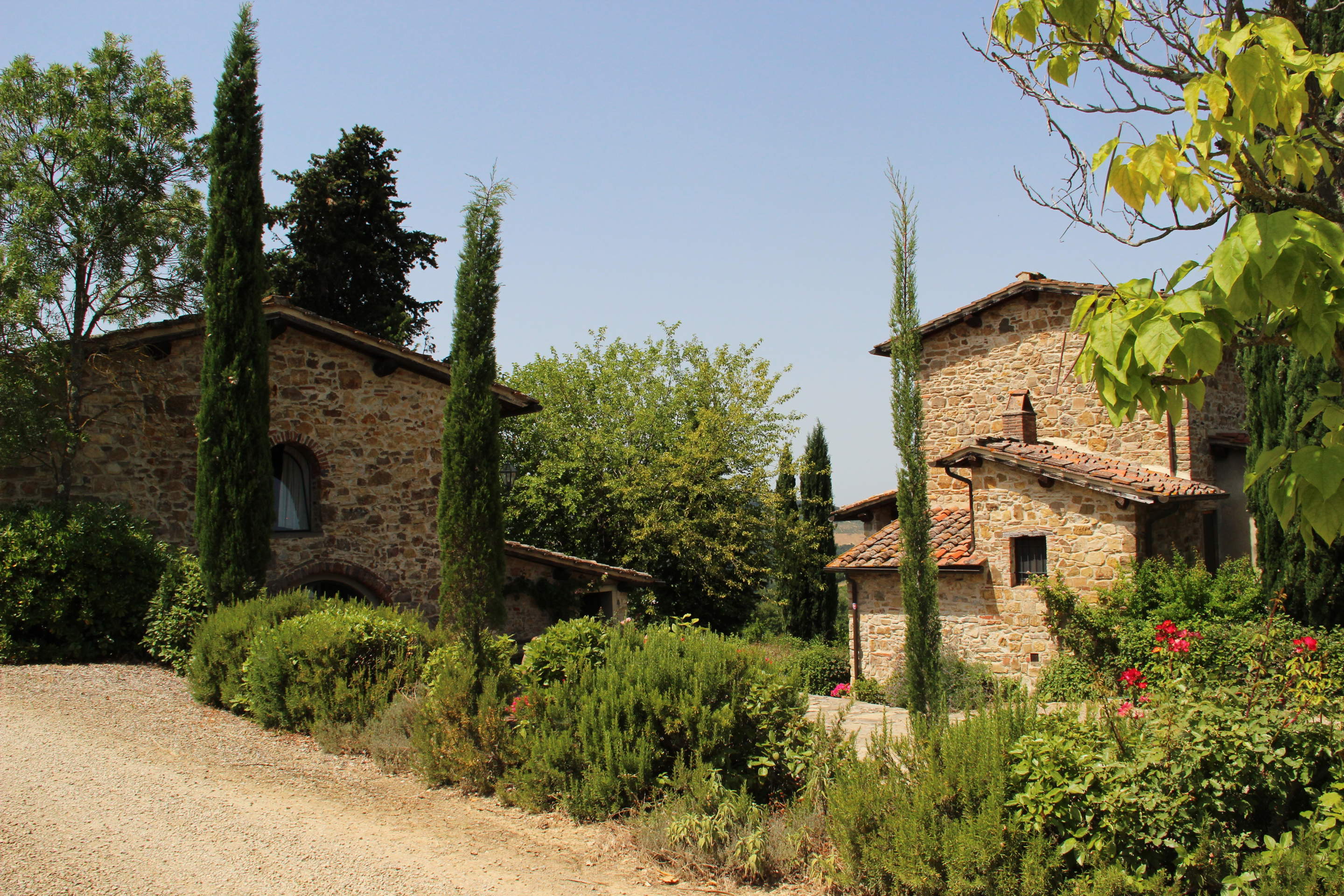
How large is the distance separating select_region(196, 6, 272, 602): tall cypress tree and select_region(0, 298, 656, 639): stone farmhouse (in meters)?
0.98

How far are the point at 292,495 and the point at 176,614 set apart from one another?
11.0 ft

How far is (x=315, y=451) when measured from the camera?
1474 centimetres

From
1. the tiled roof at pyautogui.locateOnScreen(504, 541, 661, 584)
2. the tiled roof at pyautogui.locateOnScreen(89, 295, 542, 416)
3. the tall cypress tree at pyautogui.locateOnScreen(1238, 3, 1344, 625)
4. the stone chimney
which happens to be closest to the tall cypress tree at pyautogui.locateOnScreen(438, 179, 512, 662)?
the tiled roof at pyautogui.locateOnScreen(89, 295, 542, 416)

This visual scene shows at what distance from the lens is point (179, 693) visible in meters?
10.3

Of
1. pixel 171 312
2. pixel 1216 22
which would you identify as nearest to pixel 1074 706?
pixel 1216 22

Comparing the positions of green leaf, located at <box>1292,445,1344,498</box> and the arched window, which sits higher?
the arched window

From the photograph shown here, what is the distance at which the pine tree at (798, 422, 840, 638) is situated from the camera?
25.8 meters

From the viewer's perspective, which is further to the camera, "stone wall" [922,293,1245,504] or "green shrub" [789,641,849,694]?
"green shrub" [789,641,849,694]

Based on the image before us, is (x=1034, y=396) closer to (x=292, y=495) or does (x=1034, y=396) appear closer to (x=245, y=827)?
(x=292, y=495)

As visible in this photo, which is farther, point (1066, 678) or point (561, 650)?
point (1066, 678)

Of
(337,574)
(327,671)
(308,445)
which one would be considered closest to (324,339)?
(308,445)

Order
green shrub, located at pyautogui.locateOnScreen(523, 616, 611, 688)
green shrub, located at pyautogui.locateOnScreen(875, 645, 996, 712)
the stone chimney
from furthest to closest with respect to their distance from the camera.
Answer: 1. the stone chimney
2. green shrub, located at pyautogui.locateOnScreen(875, 645, 996, 712)
3. green shrub, located at pyautogui.locateOnScreen(523, 616, 611, 688)

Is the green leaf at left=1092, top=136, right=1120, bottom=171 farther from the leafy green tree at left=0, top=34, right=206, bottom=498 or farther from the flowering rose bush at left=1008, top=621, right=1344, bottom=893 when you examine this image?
the leafy green tree at left=0, top=34, right=206, bottom=498

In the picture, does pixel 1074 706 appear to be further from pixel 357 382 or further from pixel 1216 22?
pixel 357 382
